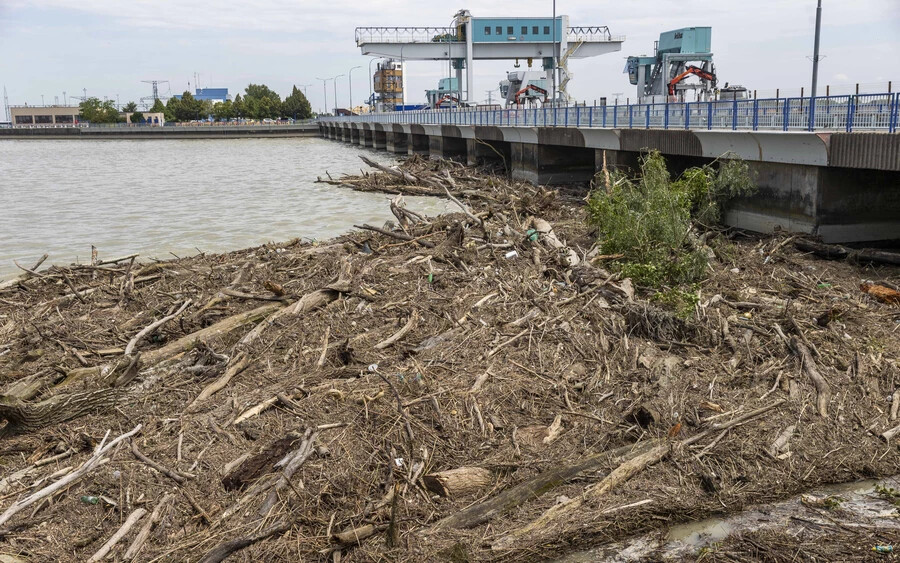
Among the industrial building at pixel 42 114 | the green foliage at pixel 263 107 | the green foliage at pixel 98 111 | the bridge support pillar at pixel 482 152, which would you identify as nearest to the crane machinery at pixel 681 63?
the bridge support pillar at pixel 482 152

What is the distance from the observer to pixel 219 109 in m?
155

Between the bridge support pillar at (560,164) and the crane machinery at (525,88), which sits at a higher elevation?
the crane machinery at (525,88)

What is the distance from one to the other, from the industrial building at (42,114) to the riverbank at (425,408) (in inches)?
7453

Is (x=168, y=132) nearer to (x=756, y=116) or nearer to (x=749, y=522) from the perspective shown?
(x=756, y=116)

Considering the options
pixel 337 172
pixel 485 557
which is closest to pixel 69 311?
pixel 485 557

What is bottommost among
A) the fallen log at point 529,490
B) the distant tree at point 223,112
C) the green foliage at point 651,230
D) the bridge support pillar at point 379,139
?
the fallen log at point 529,490

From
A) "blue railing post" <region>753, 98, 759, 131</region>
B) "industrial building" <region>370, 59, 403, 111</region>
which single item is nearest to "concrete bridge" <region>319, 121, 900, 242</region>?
"blue railing post" <region>753, 98, 759, 131</region>

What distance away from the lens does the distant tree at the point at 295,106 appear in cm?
15850

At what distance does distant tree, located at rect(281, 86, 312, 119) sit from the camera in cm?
15850

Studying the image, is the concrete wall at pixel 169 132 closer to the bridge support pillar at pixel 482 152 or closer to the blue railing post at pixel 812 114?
the bridge support pillar at pixel 482 152

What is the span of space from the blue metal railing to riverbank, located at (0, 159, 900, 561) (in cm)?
432

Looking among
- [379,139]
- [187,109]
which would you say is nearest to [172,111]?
[187,109]

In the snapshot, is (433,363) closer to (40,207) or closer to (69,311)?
(69,311)

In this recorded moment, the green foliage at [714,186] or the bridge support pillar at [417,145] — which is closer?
the green foliage at [714,186]
